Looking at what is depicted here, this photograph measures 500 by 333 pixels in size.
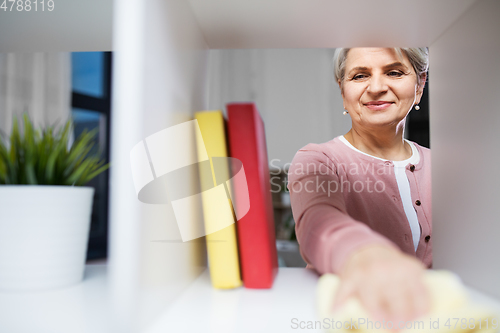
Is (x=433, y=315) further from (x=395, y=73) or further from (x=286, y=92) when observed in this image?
(x=286, y=92)

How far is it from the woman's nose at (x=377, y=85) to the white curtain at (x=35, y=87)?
62.9 inches

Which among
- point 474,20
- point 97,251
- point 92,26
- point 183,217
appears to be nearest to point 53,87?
point 97,251

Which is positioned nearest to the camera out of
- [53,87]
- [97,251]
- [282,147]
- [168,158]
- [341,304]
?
[341,304]

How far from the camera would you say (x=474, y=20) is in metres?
0.45

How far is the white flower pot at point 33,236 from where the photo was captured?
1.54 feet

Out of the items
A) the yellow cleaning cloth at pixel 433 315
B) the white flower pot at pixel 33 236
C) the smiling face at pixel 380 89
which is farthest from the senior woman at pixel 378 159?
the white flower pot at pixel 33 236

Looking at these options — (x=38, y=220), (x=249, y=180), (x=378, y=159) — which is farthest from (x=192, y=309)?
(x=378, y=159)

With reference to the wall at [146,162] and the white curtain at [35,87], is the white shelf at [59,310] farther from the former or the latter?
the white curtain at [35,87]

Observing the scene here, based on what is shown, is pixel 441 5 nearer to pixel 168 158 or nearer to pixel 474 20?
pixel 474 20

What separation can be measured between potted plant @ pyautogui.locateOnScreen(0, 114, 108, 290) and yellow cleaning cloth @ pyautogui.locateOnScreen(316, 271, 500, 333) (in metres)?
0.39

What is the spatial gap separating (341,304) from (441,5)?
42 centimetres

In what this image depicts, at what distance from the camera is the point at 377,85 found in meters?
0.72

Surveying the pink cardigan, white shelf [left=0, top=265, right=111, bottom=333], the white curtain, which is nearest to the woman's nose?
the pink cardigan

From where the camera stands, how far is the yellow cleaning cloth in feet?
0.81
